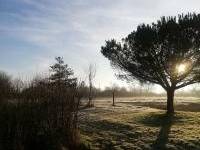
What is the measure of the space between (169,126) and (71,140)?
13135 millimetres

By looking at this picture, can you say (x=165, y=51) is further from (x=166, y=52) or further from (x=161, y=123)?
(x=161, y=123)

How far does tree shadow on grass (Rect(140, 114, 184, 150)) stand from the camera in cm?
2150

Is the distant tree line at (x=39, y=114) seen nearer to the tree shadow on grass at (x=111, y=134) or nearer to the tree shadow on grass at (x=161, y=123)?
the tree shadow on grass at (x=111, y=134)

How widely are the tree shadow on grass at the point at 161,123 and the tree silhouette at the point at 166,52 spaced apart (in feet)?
11.9

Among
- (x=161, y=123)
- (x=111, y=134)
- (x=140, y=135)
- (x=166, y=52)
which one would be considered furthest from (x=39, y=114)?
(x=166, y=52)

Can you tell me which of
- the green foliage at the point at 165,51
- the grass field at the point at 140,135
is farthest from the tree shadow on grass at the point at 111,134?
the green foliage at the point at 165,51

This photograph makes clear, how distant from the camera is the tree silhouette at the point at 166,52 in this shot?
36688mm

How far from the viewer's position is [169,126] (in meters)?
29.6

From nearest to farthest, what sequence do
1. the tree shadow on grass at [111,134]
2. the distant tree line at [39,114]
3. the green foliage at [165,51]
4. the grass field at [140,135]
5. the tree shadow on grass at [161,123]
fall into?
the distant tree line at [39,114]
the tree shadow on grass at [111,134]
the grass field at [140,135]
the tree shadow on grass at [161,123]
the green foliage at [165,51]

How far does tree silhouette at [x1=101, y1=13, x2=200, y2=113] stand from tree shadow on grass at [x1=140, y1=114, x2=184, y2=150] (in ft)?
11.9

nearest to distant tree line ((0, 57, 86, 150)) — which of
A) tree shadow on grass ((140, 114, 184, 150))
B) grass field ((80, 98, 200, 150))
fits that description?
grass field ((80, 98, 200, 150))

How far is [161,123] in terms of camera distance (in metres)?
31.7

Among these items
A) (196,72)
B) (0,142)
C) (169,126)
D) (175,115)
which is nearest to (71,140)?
(0,142)

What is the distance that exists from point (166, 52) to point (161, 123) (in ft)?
27.2
